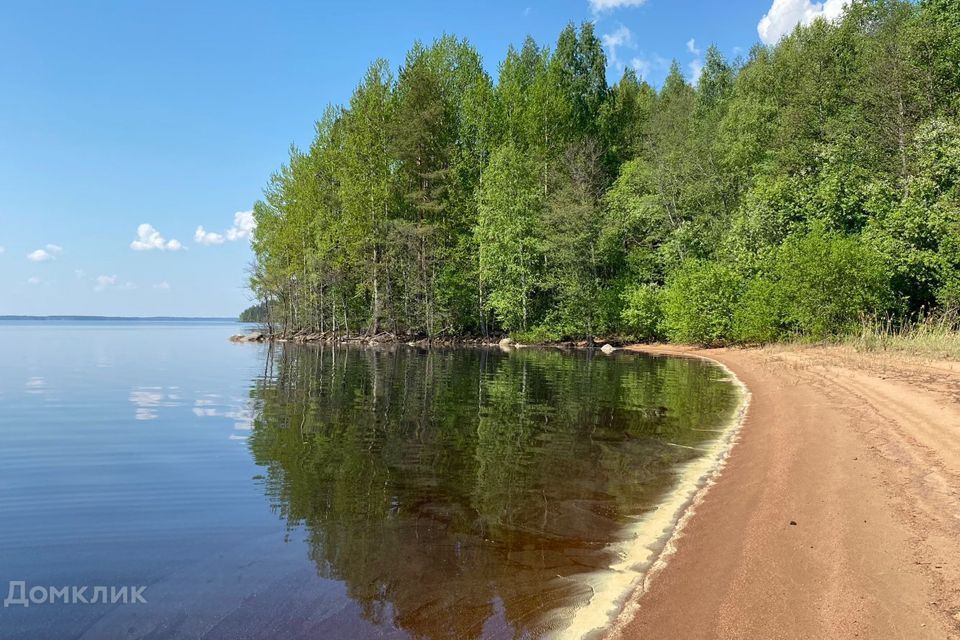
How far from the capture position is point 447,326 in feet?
177

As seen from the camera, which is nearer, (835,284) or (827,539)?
(827,539)

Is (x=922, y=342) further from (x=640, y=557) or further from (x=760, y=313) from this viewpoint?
(x=640, y=557)

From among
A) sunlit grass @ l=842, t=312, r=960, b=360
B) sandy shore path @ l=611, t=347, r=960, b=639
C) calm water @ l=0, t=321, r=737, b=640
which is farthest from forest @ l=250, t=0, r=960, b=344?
sandy shore path @ l=611, t=347, r=960, b=639

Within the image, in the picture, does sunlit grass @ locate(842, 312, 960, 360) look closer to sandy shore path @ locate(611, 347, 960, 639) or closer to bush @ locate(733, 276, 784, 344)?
bush @ locate(733, 276, 784, 344)

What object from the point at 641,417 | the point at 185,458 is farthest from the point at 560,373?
the point at 185,458

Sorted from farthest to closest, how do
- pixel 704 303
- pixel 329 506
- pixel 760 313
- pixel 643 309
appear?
pixel 643 309 → pixel 704 303 → pixel 760 313 → pixel 329 506

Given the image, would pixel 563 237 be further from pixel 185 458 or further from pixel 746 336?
pixel 185 458

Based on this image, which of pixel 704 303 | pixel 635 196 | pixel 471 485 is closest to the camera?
pixel 471 485

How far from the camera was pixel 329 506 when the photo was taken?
781 centimetres

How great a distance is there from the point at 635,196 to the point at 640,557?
157ft

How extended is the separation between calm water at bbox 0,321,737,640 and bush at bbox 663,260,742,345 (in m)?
24.9

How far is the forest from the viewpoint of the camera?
31.9m

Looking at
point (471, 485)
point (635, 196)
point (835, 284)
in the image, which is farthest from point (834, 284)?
point (471, 485)

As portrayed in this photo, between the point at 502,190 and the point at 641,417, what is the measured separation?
37387 mm
